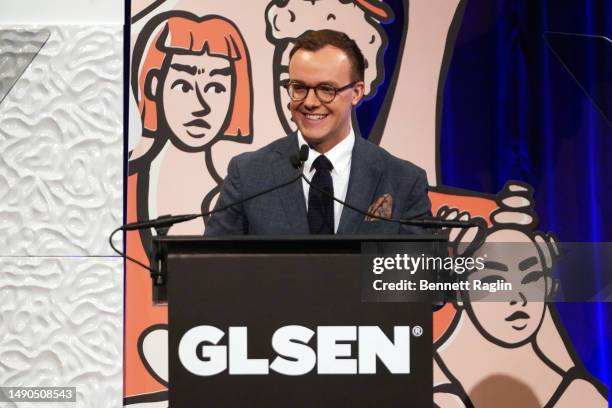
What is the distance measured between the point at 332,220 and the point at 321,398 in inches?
41.6

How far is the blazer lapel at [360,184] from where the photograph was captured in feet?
8.30

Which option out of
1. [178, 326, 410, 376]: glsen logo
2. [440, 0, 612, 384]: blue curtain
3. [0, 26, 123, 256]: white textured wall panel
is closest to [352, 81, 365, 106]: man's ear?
[440, 0, 612, 384]: blue curtain

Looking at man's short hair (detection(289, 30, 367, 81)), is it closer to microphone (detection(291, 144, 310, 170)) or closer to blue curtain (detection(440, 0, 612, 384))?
blue curtain (detection(440, 0, 612, 384))

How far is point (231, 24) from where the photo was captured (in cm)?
319

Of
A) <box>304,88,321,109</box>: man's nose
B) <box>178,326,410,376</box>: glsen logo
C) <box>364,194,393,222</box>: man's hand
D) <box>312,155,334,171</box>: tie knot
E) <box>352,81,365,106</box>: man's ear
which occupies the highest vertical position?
<box>352,81,365,106</box>: man's ear

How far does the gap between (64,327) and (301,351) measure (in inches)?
78.8

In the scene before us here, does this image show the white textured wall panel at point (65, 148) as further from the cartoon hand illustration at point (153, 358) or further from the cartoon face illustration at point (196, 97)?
the cartoon hand illustration at point (153, 358)

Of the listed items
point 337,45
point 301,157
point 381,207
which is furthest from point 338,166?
point 301,157

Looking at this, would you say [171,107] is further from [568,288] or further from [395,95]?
[568,288]

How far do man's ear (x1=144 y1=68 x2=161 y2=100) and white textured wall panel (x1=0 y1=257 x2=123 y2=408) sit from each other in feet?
2.47

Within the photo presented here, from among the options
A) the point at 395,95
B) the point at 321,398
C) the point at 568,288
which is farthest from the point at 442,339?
the point at 321,398

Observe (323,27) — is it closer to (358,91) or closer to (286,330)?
(358,91)

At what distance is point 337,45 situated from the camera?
2.98 metres

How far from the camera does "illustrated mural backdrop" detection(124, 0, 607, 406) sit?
314 cm
